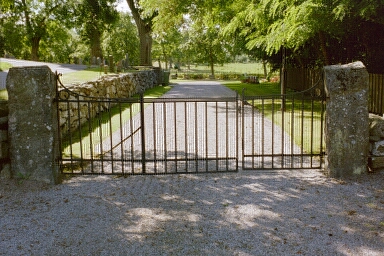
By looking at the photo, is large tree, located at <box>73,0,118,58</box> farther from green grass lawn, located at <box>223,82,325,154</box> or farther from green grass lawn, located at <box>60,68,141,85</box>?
green grass lawn, located at <box>223,82,325,154</box>

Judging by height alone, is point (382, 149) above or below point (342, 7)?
below

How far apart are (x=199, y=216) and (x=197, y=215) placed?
0.05m

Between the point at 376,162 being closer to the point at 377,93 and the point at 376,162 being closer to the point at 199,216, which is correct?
the point at 199,216

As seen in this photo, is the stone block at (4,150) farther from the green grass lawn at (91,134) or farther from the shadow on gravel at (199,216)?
the green grass lawn at (91,134)

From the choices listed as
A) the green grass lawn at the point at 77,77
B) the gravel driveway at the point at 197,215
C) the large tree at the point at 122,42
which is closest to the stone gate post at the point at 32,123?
the gravel driveway at the point at 197,215

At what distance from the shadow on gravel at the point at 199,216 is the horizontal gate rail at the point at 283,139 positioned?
19.9 inches

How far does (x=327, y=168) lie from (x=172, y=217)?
330 centimetres

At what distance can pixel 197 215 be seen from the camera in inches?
227

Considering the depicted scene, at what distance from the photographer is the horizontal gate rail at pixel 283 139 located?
7.52 m

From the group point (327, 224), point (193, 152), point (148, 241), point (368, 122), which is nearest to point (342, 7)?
point (368, 122)

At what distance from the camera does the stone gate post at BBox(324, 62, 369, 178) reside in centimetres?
712

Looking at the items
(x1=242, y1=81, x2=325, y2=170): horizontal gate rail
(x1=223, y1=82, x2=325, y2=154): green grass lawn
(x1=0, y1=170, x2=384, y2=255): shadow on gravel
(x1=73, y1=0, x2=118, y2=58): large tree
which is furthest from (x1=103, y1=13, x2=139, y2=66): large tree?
(x1=0, y1=170, x2=384, y2=255): shadow on gravel

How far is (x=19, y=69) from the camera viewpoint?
22.4 feet

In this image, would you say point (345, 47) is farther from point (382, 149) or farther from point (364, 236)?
point (364, 236)
